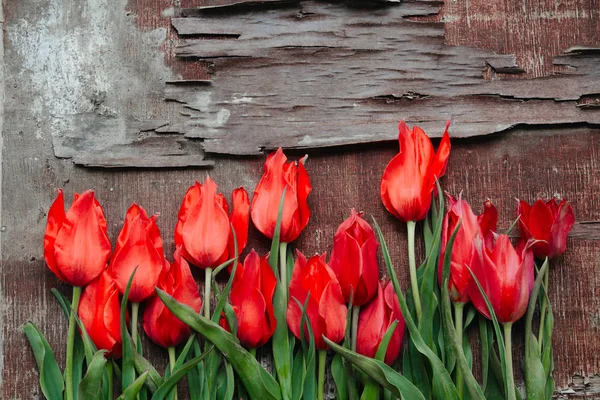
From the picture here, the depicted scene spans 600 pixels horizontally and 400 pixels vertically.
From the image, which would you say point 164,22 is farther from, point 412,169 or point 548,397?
point 548,397

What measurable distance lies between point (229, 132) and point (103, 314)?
1.03ft

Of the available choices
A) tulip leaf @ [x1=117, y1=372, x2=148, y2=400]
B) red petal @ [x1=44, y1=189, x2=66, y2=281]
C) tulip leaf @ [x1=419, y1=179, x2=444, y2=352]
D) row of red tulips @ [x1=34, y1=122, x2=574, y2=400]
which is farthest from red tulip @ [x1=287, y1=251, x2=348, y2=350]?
red petal @ [x1=44, y1=189, x2=66, y2=281]

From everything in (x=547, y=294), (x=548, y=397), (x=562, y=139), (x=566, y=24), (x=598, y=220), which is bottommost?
(x=548, y=397)

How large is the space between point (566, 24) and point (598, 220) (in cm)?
30

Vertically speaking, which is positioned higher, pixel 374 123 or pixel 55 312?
pixel 374 123

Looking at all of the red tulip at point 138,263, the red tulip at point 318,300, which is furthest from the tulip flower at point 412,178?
the red tulip at point 138,263

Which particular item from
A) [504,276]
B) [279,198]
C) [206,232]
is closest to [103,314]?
[206,232]

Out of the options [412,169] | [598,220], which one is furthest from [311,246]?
[598,220]

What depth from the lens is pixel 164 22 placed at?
3.23 feet

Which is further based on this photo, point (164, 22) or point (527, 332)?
point (164, 22)

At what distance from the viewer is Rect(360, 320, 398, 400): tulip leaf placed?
0.85 metres

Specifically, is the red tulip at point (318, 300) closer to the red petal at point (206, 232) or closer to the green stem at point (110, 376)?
the red petal at point (206, 232)

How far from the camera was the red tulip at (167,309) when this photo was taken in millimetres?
875

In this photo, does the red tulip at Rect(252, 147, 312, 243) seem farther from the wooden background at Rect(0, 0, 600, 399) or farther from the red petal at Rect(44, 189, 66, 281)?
the red petal at Rect(44, 189, 66, 281)
